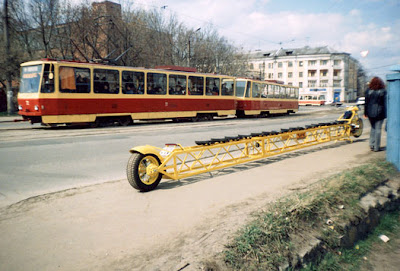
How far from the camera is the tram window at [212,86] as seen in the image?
21.8m

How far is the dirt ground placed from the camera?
3.05 m

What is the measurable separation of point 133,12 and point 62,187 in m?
34.3

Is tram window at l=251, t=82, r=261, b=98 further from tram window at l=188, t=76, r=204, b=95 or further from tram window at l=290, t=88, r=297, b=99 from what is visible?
tram window at l=290, t=88, r=297, b=99

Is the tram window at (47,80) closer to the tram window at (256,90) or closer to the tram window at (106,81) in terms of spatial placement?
the tram window at (106,81)

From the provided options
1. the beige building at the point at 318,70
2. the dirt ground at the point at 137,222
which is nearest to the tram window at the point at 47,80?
the dirt ground at the point at 137,222

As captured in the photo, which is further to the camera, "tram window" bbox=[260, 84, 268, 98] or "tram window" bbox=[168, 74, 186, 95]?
"tram window" bbox=[260, 84, 268, 98]

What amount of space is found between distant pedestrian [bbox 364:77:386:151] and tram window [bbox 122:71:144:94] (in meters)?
12.2

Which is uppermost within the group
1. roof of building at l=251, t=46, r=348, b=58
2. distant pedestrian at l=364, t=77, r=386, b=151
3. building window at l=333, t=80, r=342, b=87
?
roof of building at l=251, t=46, r=348, b=58

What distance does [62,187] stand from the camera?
224 inches

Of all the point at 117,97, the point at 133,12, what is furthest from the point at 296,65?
the point at 117,97

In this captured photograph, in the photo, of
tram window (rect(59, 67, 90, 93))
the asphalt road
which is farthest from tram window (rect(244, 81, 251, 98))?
the asphalt road

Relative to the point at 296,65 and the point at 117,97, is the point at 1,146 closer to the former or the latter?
the point at 117,97

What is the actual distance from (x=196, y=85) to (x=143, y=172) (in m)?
16.0

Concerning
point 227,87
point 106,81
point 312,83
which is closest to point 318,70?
point 312,83
